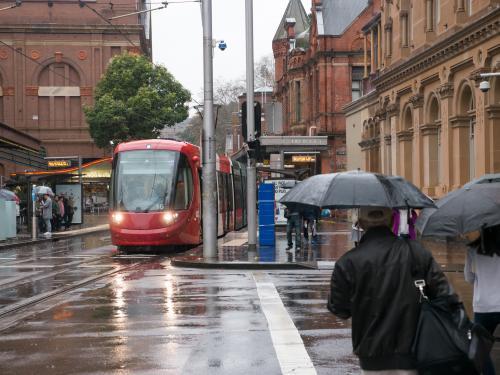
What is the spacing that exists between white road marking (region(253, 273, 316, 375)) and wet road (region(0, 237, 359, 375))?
0.01 m

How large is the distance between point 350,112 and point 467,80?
21.9 meters

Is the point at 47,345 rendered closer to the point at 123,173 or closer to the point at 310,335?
the point at 310,335

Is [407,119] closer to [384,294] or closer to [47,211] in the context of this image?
[47,211]

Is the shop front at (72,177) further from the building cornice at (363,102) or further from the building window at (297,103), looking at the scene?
the building window at (297,103)

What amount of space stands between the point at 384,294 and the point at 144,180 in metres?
20.2

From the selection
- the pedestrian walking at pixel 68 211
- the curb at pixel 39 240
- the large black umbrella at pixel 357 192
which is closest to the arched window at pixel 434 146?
the curb at pixel 39 240

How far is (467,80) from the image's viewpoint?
27094mm

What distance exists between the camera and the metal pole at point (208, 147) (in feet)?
68.4

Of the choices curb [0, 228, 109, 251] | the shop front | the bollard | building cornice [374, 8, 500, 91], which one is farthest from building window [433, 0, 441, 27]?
the bollard

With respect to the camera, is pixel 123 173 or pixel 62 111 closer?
pixel 123 173

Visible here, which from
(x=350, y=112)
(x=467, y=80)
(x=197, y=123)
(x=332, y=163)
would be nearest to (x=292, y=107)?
(x=332, y=163)

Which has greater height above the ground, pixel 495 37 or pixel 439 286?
pixel 495 37

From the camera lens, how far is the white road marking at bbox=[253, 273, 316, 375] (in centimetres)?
828

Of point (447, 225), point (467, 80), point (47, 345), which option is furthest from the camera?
point (467, 80)
